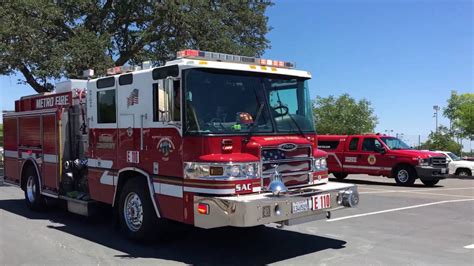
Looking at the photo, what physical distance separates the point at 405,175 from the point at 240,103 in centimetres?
1341

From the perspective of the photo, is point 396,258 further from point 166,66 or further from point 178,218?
point 166,66

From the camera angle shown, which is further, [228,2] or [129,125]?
[228,2]

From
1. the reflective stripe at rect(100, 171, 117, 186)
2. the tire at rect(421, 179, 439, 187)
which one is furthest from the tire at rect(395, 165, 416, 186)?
the reflective stripe at rect(100, 171, 117, 186)

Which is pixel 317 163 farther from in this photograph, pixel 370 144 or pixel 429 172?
pixel 370 144

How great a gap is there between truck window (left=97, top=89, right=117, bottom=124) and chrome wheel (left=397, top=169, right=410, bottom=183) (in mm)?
13411

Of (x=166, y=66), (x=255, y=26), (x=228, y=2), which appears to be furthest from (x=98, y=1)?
(x=166, y=66)

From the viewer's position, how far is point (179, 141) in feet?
21.5

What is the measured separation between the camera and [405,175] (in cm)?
1830

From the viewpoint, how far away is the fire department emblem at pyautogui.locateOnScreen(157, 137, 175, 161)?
22.1ft

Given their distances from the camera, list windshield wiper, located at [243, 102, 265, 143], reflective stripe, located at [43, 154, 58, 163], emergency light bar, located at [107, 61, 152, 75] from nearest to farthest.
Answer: windshield wiper, located at [243, 102, 265, 143], emergency light bar, located at [107, 61, 152, 75], reflective stripe, located at [43, 154, 58, 163]

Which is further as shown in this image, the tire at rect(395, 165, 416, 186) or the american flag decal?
the tire at rect(395, 165, 416, 186)

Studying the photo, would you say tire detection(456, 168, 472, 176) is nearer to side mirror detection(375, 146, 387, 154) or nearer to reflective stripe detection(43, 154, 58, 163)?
side mirror detection(375, 146, 387, 154)

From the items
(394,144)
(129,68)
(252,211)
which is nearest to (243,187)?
(252,211)

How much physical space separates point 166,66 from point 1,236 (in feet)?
14.0
